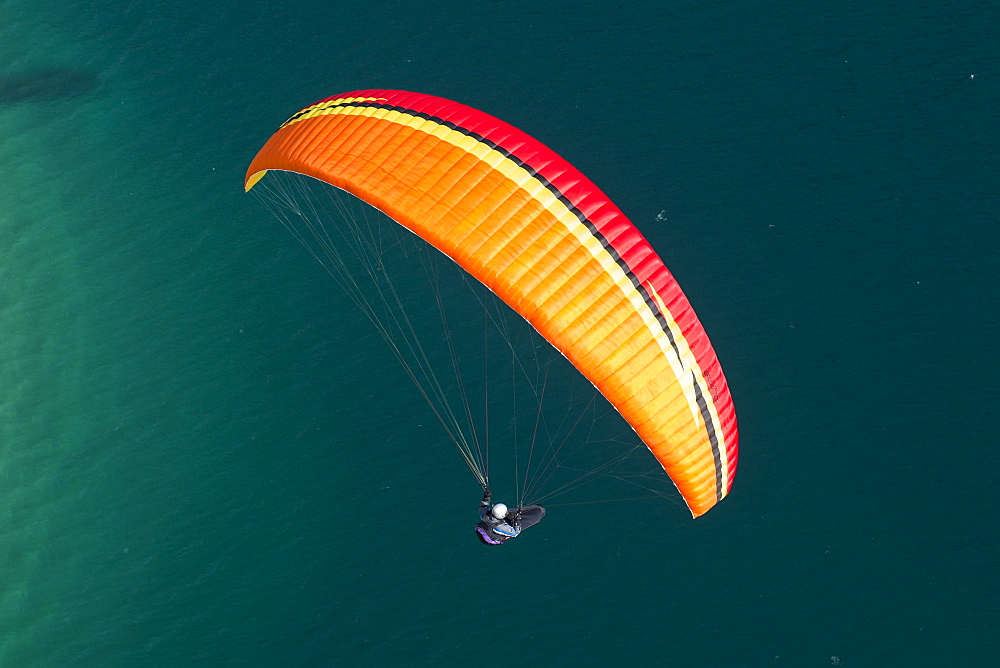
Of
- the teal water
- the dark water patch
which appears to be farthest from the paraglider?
the dark water patch

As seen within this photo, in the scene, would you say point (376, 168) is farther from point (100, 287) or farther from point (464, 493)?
point (100, 287)

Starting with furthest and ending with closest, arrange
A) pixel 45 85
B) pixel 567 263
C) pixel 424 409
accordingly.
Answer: pixel 45 85
pixel 424 409
pixel 567 263

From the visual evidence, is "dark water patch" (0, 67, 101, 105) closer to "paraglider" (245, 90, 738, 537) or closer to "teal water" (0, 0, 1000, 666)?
"teal water" (0, 0, 1000, 666)

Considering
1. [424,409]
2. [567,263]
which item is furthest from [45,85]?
[567,263]

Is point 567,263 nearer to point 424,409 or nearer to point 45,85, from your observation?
point 424,409

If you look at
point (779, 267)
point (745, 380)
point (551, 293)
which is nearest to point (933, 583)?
point (745, 380)

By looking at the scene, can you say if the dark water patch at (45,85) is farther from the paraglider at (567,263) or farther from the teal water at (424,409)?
the paraglider at (567,263)
